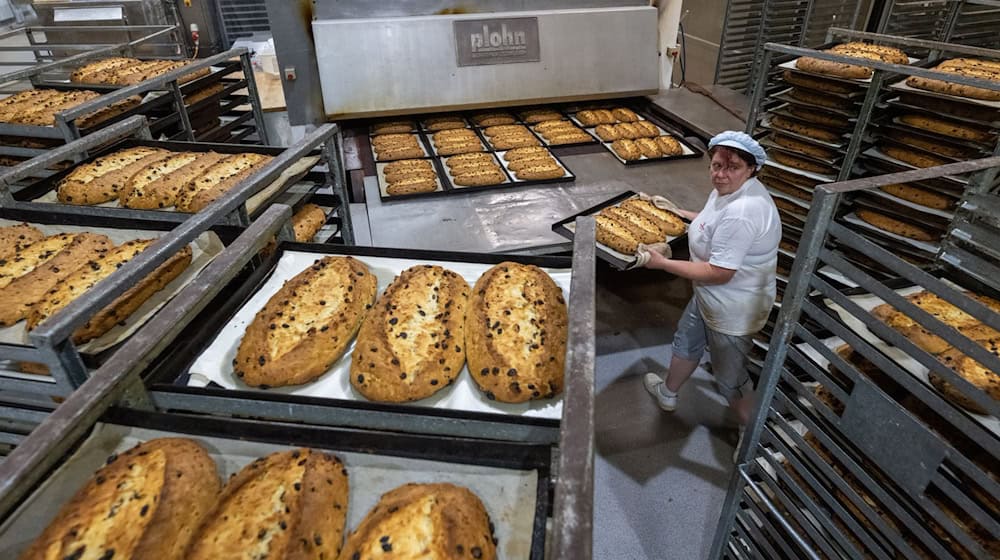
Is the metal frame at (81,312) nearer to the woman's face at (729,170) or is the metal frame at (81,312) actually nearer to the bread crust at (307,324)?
the bread crust at (307,324)

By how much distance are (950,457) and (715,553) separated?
116 cm

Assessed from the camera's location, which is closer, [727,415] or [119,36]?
[727,415]

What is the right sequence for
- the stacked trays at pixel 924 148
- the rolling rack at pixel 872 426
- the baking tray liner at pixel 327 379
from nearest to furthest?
the rolling rack at pixel 872 426 → the baking tray liner at pixel 327 379 → the stacked trays at pixel 924 148

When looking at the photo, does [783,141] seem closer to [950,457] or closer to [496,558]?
[950,457]

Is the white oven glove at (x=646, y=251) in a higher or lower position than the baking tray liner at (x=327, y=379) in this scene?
lower

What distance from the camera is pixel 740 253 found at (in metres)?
2.26

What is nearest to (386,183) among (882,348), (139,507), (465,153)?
(465,153)

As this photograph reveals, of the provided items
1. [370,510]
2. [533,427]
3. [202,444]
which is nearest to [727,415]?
[533,427]

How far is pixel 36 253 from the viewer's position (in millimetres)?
1924

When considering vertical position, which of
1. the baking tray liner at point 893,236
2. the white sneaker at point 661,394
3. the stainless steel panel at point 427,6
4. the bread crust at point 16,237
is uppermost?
the stainless steel panel at point 427,6

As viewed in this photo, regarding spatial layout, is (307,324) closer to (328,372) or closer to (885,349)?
(328,372)

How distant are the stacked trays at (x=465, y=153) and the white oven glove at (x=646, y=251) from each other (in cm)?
90

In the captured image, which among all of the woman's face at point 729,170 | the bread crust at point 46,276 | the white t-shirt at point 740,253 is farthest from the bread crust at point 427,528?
the woman's face at point 729,170

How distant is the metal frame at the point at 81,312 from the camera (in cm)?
110
